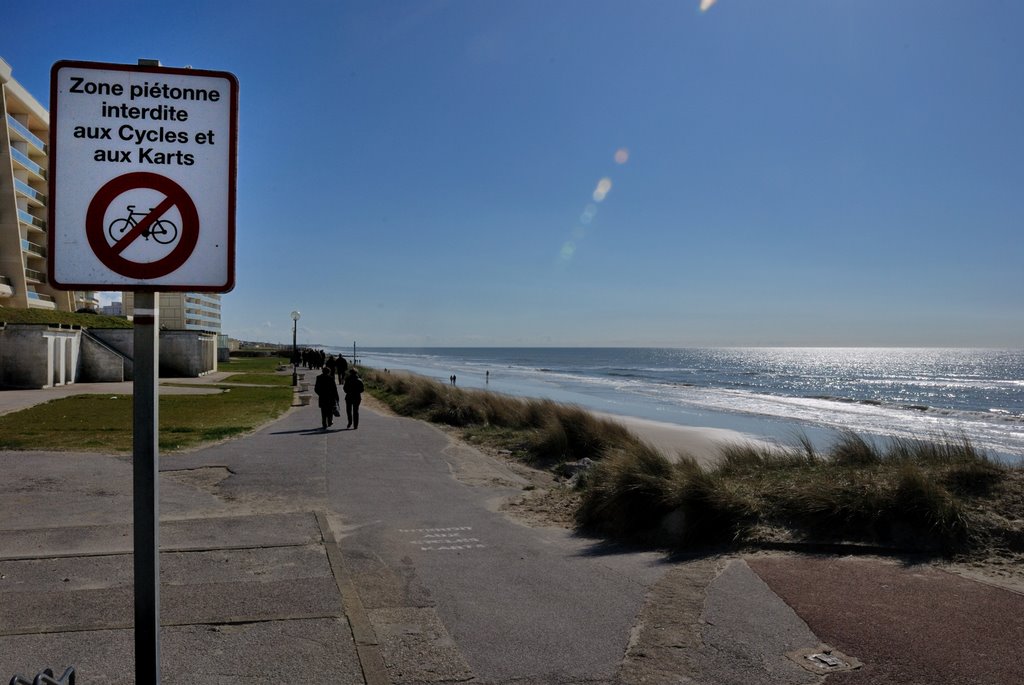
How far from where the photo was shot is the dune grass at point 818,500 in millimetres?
6332

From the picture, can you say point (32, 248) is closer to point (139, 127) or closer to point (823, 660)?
point (139, 127)

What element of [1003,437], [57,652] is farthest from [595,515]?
[1003,437]

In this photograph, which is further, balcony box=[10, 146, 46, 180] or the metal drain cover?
balcony box=[10, 146, 46, 180]

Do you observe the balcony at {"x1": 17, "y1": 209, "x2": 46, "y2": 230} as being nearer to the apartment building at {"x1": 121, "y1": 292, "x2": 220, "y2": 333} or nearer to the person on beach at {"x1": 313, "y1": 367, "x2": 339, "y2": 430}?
the apartment building at {"x1": 121, "y1": 292, "x2": 220, "y2": 333}

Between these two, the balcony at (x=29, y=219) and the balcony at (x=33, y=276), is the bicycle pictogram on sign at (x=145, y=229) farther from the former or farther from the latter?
the balcony at (x=33, y=276)

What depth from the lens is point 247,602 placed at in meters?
4.79

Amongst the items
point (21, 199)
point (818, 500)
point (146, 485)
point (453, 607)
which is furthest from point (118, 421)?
point (21, 199)

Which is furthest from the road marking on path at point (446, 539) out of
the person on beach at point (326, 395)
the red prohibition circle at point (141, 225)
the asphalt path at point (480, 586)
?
the person on beach at point (326, 395)

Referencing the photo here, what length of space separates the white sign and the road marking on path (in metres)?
4.78

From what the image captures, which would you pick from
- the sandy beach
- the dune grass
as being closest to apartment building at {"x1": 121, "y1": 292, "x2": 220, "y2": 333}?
the sandy beach

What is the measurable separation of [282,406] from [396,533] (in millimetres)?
16153

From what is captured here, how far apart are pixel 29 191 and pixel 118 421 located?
43213 mm

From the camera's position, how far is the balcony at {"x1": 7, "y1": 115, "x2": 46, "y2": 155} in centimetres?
4939

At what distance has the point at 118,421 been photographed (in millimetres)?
16656
